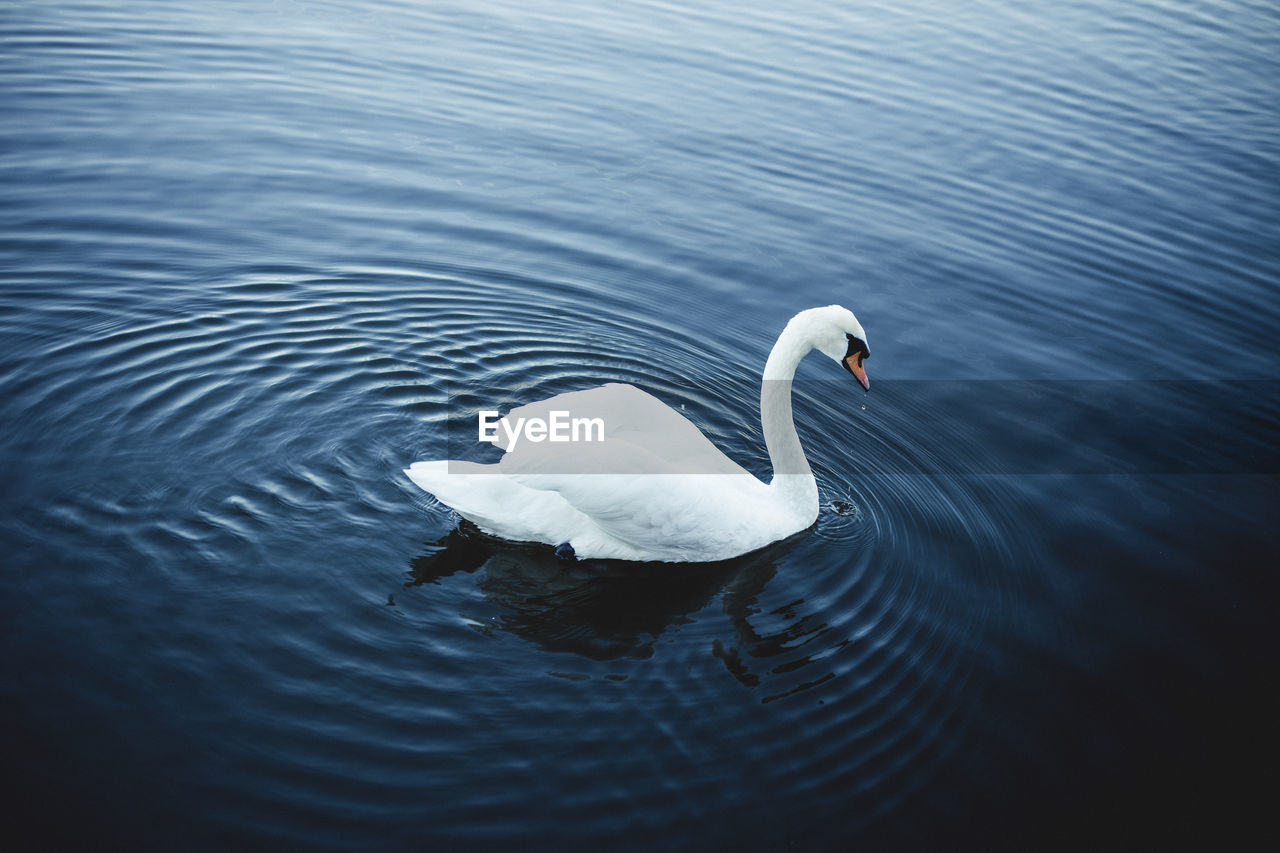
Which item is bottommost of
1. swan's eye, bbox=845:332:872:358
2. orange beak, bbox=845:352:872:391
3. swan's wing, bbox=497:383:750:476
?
swan's wing, bbox=497:383:750:476

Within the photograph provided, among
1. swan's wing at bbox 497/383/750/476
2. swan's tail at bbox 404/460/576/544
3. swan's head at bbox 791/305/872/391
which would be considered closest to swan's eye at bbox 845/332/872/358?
swan's head at bbox 791/305/872/391

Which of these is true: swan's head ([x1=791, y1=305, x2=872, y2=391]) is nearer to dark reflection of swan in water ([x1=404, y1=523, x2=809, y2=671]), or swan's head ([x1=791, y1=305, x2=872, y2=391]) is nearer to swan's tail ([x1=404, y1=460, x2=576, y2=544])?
dark reflection of swan in water ([x1=404, y1=523, x2=809, y2=671])

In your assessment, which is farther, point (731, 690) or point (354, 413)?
point (354, 413)

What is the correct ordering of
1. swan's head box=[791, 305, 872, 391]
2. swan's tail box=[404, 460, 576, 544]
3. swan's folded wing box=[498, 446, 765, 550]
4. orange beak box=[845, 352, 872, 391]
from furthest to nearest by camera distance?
orange beak box=[845, 352, 872, 391] → swan's head box=[791, 305, 872, 391] → swan's tail box=[404, 460, 576, 544] → swan's folded wing box=[498, 446, 765, 550]

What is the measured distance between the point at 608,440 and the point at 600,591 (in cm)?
101

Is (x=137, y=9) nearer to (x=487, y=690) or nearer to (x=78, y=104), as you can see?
(x=78, y=104)

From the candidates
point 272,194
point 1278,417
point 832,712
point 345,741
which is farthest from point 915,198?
point 345,741

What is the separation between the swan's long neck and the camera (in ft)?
25.1

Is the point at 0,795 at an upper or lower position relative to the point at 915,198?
lower

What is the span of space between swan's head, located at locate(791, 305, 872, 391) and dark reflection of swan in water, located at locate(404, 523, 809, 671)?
1.39m

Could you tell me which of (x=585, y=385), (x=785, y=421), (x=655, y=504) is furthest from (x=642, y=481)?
(x=585, y=385)

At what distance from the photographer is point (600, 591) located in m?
7.07

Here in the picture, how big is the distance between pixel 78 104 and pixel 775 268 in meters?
9.27

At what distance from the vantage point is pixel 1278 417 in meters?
10.1
